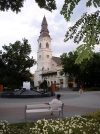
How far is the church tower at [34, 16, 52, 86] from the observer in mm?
84062

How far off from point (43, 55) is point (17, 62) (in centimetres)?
4116

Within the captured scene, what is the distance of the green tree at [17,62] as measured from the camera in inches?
1745

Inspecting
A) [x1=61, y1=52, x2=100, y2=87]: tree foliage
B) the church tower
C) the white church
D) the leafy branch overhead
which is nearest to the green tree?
[x1=61, y1=52, x2=100, y2=87]: tree foliage

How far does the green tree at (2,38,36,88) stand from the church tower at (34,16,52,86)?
37540mm

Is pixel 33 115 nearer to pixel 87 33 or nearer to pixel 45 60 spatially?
pixel 87 33

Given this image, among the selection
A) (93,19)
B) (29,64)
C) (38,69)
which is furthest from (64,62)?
(93,19)

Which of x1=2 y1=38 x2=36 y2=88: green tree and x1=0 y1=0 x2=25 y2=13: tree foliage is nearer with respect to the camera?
x1=0 y1=0 x2=25 y2=13: tree foliage

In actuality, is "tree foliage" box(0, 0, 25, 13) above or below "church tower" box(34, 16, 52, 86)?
below

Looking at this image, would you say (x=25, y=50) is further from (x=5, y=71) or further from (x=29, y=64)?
(x=5, y=71)

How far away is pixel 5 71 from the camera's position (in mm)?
45469

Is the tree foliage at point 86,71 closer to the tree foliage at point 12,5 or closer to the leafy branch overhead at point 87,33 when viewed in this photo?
the tree foliage at point 12,5

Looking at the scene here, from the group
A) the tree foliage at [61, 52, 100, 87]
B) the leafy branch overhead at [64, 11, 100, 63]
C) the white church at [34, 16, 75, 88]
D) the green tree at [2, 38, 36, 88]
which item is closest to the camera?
the leafy branch overhead at [64, 11, 100, 63]

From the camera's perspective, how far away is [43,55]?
8550 cm

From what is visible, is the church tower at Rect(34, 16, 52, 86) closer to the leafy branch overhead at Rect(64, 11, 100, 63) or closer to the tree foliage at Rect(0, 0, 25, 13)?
the tree foliage at Rect(0, 0, 25, 13)
